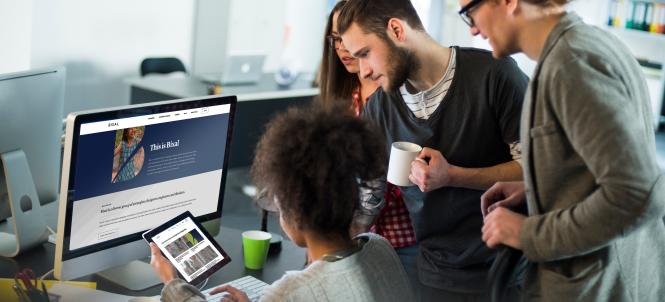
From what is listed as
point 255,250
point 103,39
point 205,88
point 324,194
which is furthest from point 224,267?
point 103,39

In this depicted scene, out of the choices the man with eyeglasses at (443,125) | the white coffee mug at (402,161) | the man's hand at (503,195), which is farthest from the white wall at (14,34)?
the man's hand at (503,195)

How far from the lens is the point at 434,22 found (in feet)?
29.0

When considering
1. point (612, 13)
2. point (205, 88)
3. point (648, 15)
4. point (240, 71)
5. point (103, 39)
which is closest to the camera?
point (205, 88)

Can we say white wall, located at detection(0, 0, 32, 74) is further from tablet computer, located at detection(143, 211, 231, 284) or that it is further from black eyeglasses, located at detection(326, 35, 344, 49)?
tablet computer, located at detection(143, 211, 231, 284)

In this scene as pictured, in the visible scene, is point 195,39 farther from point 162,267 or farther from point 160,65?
point 162,267

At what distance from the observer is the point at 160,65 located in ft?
19.6

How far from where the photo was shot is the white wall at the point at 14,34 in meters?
4.17

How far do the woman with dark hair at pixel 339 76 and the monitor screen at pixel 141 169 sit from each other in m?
0.57

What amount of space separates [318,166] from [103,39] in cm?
509

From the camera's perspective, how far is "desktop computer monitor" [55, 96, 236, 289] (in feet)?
5.97

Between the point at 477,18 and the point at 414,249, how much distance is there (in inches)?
33.5

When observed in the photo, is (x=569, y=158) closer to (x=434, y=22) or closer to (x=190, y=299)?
(x=190, y=299)

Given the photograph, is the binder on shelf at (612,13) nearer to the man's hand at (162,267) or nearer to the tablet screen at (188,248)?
the tablet screen at (188,248)

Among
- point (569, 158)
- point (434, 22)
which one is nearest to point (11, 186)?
point (569, 158)
